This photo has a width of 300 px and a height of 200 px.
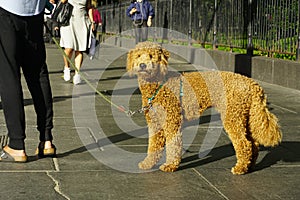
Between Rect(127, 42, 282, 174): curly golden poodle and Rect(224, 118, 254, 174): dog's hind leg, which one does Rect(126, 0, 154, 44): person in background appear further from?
Rect(224, 118, 254, 174): dog's hind leg

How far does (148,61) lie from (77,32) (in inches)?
292

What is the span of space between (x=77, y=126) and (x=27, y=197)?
3.13m

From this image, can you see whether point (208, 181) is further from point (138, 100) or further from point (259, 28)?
point (259, 28)

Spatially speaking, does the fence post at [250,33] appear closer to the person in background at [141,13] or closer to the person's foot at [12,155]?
the person in background at [141,13]

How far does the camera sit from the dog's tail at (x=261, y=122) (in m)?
5.93

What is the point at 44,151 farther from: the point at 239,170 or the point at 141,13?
the point at 141,13

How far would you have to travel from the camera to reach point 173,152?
5969mm

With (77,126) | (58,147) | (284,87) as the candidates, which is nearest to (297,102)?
(284,87)

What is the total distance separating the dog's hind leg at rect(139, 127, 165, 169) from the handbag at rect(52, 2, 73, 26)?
6738 mm

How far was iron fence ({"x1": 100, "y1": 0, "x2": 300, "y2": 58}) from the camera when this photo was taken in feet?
42.4

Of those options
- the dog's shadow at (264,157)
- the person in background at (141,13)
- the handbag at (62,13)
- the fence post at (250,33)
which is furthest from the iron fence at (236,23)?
the dog's shadow at (264,157)

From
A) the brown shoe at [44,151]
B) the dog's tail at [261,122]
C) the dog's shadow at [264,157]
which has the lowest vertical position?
the dog's shadow at [264,157]

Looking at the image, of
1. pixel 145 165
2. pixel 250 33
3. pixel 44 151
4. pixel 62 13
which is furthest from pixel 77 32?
pixel 145 165

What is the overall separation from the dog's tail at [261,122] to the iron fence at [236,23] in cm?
660
